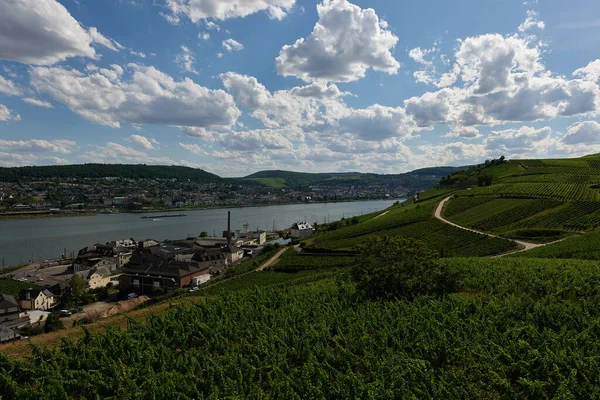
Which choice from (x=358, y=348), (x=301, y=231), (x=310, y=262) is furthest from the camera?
(x=301, y=231)

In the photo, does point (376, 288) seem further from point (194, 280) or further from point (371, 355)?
point (194, 280)

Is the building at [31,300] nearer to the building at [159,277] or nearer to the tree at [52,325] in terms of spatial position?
the building at [159,277]

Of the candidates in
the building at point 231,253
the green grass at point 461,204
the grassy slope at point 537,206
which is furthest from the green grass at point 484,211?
the building at point 231,253

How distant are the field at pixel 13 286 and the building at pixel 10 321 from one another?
15158 millimetres

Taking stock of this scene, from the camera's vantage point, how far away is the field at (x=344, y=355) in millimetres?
11047

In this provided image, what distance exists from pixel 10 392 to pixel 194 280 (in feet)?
Answer: 135

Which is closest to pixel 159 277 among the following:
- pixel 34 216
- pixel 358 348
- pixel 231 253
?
pixel 231 253

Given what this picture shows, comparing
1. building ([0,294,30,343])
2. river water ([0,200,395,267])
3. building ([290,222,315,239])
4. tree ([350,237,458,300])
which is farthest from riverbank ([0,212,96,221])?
tree ([350,237,458,300])

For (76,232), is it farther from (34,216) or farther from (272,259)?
(272,259)

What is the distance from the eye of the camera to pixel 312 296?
76.2 ft

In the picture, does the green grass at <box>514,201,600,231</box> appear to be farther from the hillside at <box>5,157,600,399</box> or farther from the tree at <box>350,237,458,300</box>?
the tree at <box>350,237,458,300</box>

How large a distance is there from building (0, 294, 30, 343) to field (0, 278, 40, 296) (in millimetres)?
15158

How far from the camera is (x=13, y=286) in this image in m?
56.1

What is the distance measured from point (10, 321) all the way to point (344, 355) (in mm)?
39099
